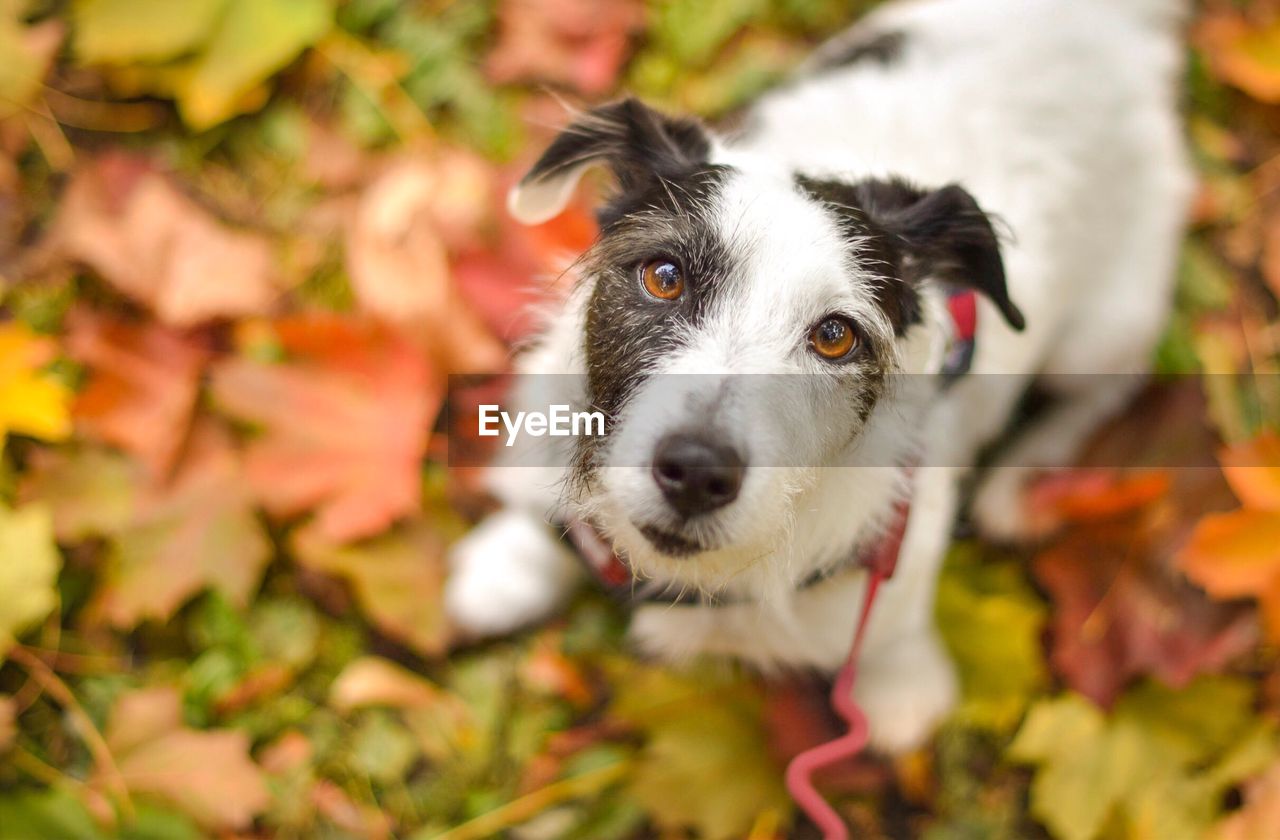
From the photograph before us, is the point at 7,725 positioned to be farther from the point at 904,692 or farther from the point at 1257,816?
the point at 1257,816

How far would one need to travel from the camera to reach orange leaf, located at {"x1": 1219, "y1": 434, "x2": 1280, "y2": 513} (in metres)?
2.43

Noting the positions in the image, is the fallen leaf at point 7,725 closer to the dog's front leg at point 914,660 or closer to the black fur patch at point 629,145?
the black fur patch at point 629,145

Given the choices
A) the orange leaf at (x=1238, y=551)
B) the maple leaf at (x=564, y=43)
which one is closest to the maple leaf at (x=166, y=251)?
the maple leaf at (x=564, y=43)

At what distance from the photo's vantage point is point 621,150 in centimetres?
199

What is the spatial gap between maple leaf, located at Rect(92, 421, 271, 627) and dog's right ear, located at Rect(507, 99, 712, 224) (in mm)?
1217

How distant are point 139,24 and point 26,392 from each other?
1250 mm

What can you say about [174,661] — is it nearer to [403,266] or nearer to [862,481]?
[403,266]

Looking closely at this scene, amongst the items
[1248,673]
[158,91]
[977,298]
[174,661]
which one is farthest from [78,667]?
[1248,673]

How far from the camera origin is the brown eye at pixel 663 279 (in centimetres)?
179

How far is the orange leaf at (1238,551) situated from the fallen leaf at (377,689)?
217cm

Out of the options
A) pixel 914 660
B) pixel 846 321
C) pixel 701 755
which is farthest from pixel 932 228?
pixel 701 755

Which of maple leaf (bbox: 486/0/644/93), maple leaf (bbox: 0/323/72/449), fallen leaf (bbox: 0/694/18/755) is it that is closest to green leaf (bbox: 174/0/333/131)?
maple leaf (bbox: 486/0/644/93)

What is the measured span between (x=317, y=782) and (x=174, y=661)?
55 centimetres

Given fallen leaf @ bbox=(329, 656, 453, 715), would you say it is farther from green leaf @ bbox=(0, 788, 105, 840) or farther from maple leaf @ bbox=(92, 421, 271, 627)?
green leaf @ bbox=(0, 788, 105, 840)
